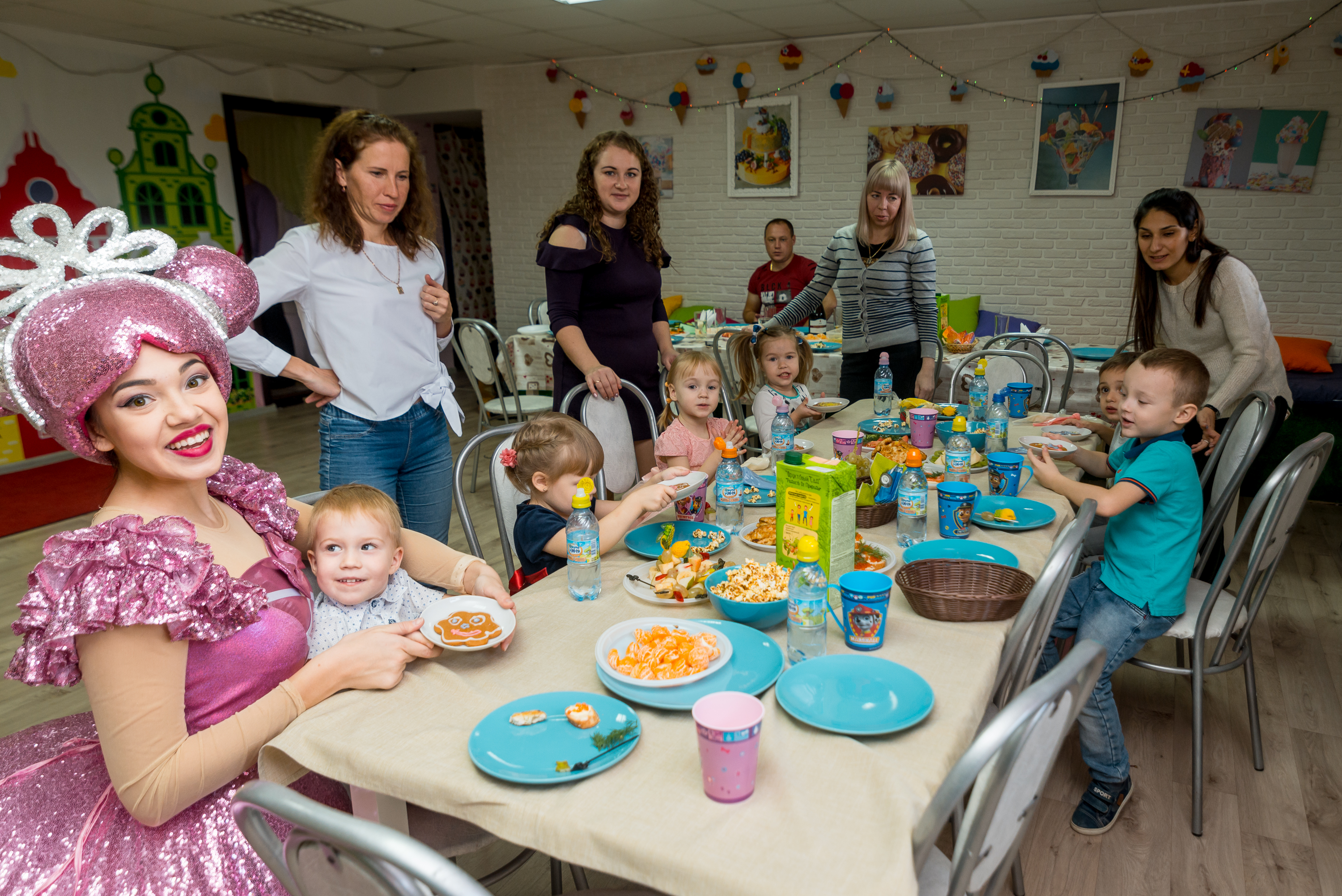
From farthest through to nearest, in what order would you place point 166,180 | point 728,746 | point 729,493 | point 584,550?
point 166,180
point 729,493
point 584,550
point 728,746

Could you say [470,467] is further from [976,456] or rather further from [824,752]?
[824,752]

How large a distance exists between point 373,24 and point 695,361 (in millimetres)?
4270

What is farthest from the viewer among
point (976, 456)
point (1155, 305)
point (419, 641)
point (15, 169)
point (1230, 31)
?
point (15, 169)

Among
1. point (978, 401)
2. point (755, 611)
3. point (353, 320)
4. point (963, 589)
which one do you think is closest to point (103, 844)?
point (755, 611)

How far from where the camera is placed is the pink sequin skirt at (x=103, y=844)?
108cm

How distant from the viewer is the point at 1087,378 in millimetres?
4266

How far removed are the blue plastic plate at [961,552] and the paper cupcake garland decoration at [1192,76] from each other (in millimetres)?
4649

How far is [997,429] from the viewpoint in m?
2.63

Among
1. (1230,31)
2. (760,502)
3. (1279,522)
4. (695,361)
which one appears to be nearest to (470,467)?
(695,361)

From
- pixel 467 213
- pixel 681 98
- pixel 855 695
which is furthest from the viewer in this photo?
pixel 467 213

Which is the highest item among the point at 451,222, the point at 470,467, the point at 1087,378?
the point at 451,222

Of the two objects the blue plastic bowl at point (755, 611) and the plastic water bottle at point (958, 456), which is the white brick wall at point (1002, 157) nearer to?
the plastic water bottle at point (958, 456)

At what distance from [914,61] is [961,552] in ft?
16.3

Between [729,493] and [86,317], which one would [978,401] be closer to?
[729,493]
